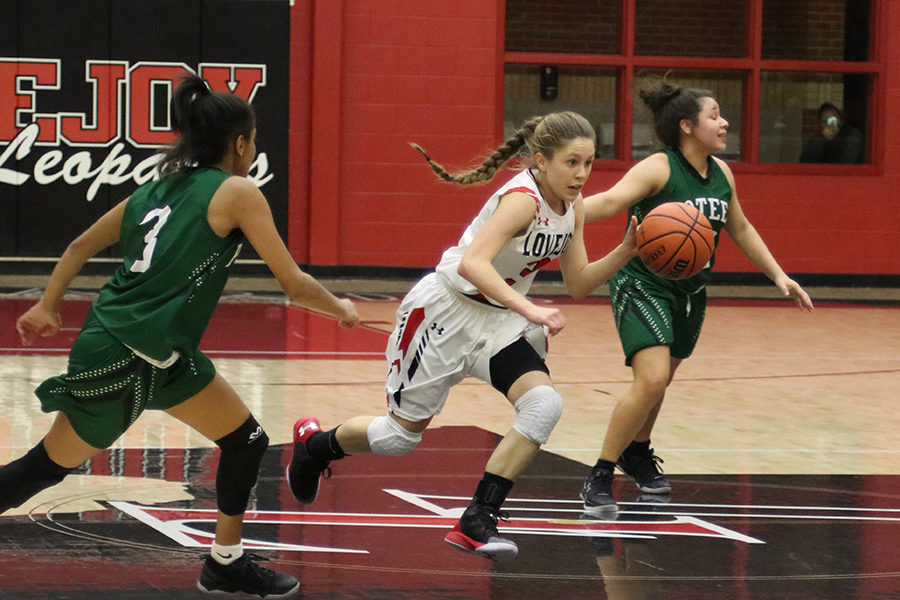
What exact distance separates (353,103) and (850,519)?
961 centimetres

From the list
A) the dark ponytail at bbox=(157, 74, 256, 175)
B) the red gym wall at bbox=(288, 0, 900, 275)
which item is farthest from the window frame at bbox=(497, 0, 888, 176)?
the dark ponytail at bbox=(157, 74, 256, 175)

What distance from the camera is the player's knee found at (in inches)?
155

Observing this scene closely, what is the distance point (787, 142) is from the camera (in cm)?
1459

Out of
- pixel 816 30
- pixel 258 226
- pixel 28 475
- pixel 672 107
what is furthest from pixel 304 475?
pixel 816 30

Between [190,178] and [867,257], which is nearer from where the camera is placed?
[190,178]

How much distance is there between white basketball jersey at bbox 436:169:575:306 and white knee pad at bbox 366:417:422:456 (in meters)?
0.50

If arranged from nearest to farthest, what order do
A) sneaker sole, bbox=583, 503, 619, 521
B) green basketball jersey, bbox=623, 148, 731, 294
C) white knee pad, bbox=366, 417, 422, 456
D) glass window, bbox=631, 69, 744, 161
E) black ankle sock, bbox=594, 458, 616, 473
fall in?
1. white knee pad, bbox=366, 417, 422, 456
2. sneaker sole, bbox=583, 503, 619, 521
3. black ankle sock, bbox=594, 458, 616, 473
4. green basketball jersey, bbox=623, 148, 731, 294
5. glass window, bbox=631, 69, 744, 161

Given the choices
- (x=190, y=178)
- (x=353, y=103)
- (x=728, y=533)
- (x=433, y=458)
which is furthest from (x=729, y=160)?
(x=190, y=178)

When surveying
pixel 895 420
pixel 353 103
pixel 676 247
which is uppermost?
pixel 353 103

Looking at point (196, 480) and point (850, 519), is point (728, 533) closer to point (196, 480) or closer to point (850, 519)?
point (850, 519)

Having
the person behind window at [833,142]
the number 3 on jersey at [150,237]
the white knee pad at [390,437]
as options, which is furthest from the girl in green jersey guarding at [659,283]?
the person behind window at [833,142]

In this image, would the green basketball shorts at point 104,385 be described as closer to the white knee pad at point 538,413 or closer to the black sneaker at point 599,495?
the white knee pad at point 538,413

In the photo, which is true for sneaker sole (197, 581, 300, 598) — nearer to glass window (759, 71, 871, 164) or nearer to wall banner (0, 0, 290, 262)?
wall banner (0, 0, 290, 262)

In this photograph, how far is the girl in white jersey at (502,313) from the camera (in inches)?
171
